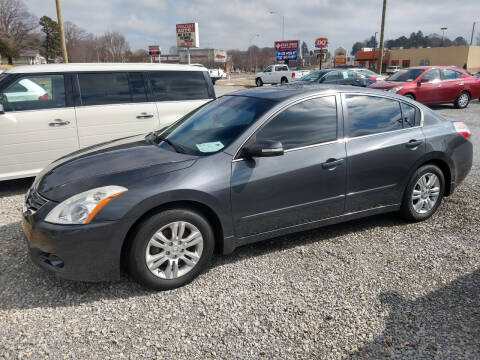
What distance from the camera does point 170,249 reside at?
3045 mm

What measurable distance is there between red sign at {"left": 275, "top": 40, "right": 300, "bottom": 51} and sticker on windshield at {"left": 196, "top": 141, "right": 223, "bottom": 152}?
154ft

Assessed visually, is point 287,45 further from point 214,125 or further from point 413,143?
point 214,125

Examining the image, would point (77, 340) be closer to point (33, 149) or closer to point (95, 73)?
point (33, 149)

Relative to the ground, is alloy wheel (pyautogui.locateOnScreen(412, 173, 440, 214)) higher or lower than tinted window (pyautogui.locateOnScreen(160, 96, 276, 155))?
lower

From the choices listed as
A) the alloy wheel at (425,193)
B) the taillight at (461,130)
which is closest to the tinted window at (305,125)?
the alloy wheel at (425,193)

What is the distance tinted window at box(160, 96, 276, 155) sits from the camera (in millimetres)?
3426

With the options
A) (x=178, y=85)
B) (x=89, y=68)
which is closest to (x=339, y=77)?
(x=178, y=85)

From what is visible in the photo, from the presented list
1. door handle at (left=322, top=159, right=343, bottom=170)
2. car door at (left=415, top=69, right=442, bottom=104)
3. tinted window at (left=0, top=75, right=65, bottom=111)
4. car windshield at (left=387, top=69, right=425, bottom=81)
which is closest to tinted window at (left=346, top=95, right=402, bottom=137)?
door handle at (left=322, top=159, right=343, bottom=170)

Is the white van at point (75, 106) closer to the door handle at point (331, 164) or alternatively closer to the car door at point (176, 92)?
the car door at point (176, 92)

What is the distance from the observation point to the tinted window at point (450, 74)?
561 inches

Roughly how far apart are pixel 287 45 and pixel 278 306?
161 ft

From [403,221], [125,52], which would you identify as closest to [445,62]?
[125,52]

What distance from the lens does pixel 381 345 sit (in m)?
2.49

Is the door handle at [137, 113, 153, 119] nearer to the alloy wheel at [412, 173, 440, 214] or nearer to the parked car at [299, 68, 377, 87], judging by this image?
the alloy wheel at [412, 173, 440, 214]
